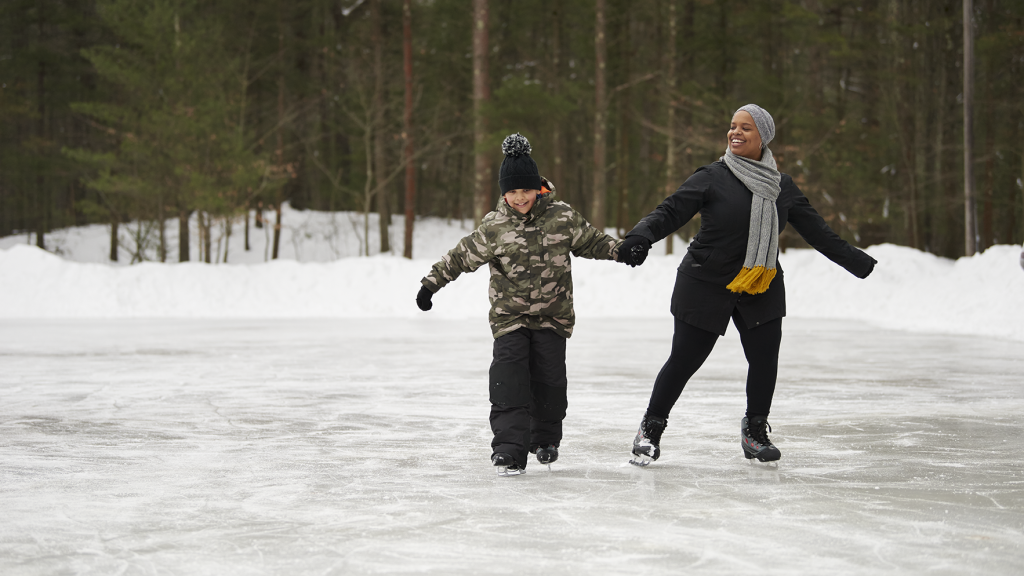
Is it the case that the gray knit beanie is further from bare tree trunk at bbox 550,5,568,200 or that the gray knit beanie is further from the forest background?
bare tree trunk at bbox 550,5,568,200

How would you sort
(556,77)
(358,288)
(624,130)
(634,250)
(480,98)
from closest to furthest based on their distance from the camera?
(634,250) < (358,288) < (480,98) < (556,77) < (624,130)

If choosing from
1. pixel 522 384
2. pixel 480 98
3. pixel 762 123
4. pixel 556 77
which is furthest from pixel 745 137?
pixel 556 77

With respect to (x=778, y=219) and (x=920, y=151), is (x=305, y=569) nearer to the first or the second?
(x=778, y=219)

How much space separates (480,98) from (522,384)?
55.4ft

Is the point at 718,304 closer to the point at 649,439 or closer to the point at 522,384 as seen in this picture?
the point at 649,439

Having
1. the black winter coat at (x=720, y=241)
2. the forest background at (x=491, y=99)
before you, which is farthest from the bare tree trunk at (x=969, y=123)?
the black winter coat at (x=720, y=241)

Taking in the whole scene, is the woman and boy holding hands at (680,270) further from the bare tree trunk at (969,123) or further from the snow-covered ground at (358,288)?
the bare tree trunk at (969,123)

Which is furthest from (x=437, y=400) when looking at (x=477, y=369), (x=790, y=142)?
(x=790, y=142)

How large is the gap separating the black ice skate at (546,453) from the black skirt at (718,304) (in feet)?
2.73

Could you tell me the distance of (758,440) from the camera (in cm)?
441

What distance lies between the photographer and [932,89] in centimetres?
2305

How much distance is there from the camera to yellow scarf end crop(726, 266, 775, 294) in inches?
160

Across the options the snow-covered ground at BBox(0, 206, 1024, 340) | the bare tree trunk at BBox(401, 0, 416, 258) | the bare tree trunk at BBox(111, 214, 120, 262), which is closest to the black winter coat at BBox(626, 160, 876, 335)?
the snow-covered ground at BBox(0, 206, 1024, 340)

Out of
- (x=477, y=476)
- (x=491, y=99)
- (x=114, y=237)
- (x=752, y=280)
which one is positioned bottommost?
(x=477, y=476)
